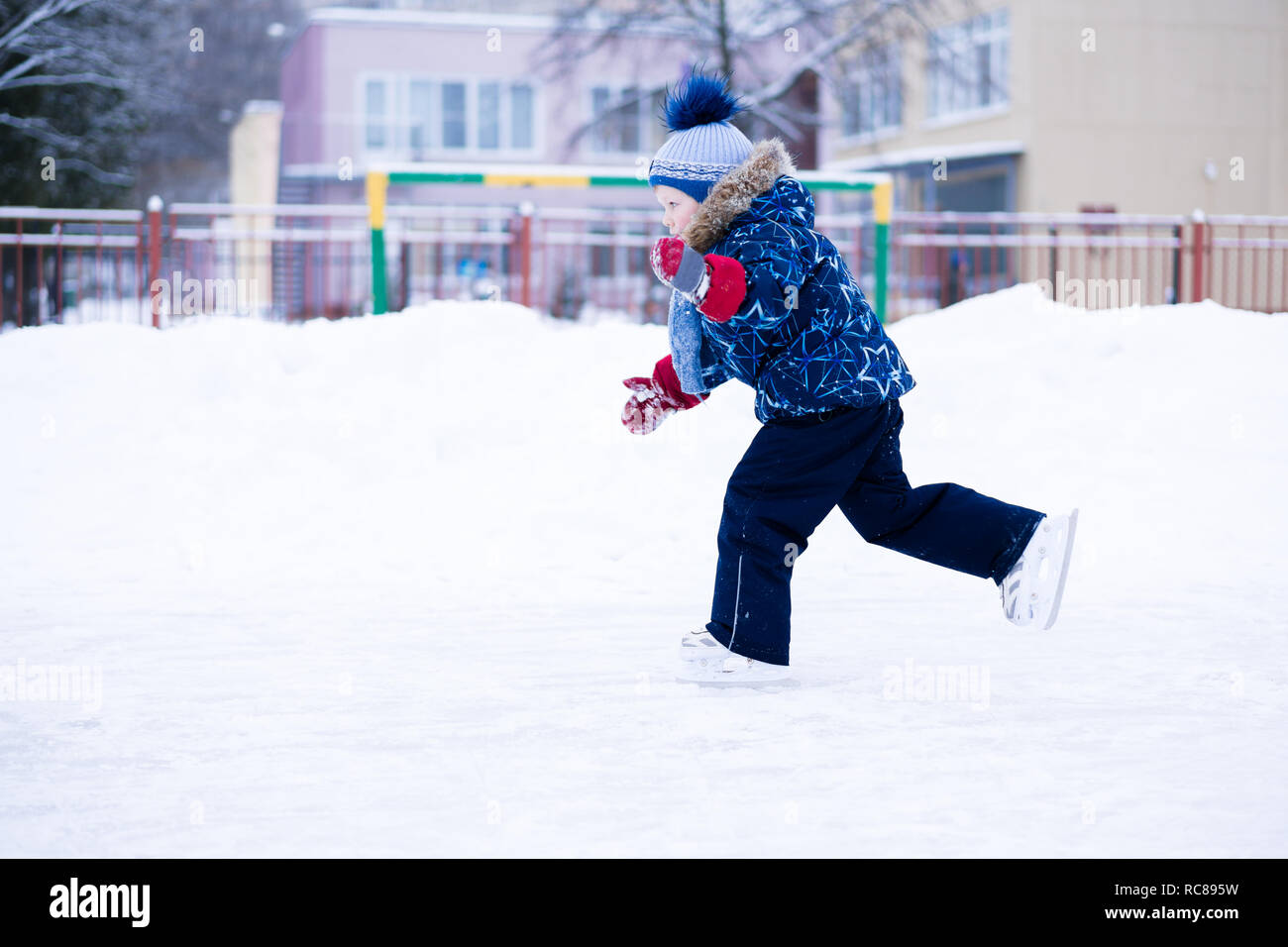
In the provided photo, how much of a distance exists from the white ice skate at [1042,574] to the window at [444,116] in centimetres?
2483

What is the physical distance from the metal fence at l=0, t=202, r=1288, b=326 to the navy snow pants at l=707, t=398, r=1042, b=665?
6321mm

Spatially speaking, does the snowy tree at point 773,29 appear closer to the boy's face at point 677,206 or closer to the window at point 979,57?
the window at point 979,57

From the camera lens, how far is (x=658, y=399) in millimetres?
3328

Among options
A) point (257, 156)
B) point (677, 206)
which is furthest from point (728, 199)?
point (257, 156)

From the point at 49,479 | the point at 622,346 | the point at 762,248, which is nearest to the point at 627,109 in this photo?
the point at 622,346

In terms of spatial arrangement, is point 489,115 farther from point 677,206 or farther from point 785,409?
point 785,409

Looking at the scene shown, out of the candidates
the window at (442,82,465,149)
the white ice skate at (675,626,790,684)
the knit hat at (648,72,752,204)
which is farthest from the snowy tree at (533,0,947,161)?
the white ice skate at (675,626,790,684)

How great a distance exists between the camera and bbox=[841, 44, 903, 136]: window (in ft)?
61.1

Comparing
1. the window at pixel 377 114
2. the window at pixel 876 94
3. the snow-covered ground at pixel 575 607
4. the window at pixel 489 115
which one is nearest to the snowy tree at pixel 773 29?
the window at pixel 876 94

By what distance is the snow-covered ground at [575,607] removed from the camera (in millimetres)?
2289

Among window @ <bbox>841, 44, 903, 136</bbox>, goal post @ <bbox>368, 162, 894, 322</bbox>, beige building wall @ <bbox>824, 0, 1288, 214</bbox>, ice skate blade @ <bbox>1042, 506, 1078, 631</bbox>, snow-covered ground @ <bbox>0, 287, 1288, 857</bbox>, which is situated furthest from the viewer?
beige building wall @ <bbox>824, 0, 1288, 214</bbox>

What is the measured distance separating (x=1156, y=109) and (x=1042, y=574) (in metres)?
19.3

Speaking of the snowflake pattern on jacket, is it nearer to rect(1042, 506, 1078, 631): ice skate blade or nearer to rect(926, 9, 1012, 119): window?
rect(1042, 506, 1078, 631): ice skate blade

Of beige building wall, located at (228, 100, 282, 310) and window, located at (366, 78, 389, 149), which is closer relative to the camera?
window, located at (366, 78, 389, 149)
